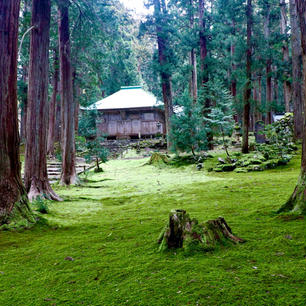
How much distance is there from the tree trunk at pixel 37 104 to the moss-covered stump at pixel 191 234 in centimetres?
413

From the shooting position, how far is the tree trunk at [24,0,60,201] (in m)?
6.07

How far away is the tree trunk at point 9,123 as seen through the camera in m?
3.86

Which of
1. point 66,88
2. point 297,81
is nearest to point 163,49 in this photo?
point 297,81

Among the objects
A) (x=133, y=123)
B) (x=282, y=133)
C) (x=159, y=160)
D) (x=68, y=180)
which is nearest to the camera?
(x=68, y=180)

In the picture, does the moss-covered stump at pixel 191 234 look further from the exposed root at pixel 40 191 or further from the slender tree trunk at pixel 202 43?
the slender tree trunk at pixel 202 43

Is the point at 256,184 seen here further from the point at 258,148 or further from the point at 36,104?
the point at 258,148

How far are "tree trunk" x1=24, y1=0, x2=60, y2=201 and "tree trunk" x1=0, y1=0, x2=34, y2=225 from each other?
2137 mm

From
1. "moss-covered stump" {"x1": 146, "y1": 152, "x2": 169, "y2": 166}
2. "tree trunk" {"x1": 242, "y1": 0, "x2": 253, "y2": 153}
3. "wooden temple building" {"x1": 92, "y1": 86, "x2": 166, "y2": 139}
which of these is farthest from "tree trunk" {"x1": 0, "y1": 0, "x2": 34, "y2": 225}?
"wooden temple building" {"x1": 92, "y1": 86, "x2": 166, "y2": 139}

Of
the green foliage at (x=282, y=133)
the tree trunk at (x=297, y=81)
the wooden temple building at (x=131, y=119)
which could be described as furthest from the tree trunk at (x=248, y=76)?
the wooden temple building at (x=131, y=119)

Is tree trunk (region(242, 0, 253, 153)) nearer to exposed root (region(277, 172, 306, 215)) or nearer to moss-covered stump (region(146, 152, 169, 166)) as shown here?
moss-covered stump (region(146, 152, 169, 166))

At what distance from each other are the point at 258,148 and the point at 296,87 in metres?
3.15

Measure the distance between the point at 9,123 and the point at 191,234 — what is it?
2.98m

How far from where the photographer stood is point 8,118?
3.92 meters

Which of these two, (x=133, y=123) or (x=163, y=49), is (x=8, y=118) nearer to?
(x=163, y=49)
